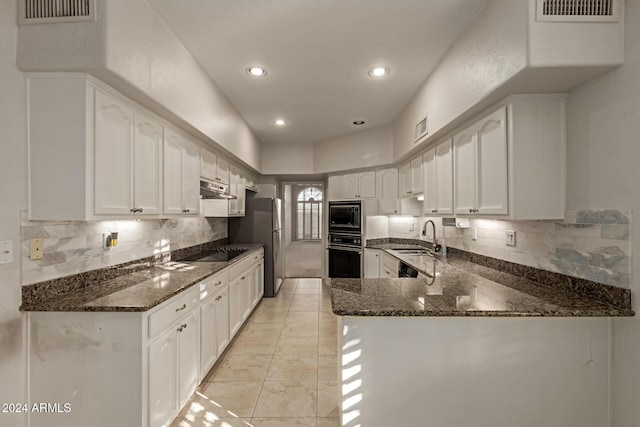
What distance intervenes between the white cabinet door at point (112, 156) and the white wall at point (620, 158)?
8.99ft

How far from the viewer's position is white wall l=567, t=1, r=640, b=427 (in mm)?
1471

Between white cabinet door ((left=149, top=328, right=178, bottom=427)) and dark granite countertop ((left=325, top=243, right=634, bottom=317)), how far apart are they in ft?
3.49

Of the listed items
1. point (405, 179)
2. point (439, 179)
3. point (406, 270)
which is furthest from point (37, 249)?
point (405, 179)

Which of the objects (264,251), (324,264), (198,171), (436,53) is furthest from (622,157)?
(324,264)

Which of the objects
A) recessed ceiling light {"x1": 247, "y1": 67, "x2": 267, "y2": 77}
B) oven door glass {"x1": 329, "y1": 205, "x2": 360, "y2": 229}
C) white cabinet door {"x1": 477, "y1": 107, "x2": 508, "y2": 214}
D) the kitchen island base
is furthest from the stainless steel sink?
recessed ceiling light {"x1": 247, "y1": 67, "x2": 267, "y2": 77}

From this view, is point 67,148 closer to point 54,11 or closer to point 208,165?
point 54,11

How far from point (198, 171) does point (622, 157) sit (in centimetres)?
304

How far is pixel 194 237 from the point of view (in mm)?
3596

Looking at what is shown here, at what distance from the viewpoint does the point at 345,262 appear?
5094 mm

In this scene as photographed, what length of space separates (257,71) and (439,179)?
1.98 meters

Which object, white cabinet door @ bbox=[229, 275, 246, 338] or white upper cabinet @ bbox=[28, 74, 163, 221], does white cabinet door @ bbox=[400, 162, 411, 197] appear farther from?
white upper cabinet @ bbox=[28, 74, 163, 221]

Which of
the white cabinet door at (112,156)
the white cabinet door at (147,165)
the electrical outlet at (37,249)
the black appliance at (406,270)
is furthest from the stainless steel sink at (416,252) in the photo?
the electrical outlet at (37,249)

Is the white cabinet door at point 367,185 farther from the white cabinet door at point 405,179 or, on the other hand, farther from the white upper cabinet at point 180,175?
the white upper cabinet at point 180,175

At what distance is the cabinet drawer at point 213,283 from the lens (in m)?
2.45
